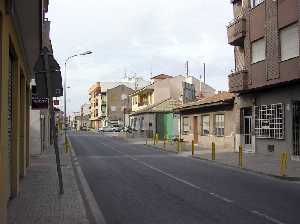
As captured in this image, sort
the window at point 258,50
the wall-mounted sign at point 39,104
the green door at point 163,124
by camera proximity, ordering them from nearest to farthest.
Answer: the wall-mounted sign at point 39,104 < the window at point 258,50 < the green door at point 163,124

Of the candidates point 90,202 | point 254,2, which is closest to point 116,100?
point 254,2

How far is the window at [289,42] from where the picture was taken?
953 inches

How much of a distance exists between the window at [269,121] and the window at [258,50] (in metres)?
2.69

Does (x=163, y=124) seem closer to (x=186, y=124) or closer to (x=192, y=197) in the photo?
(x=186, y=124)

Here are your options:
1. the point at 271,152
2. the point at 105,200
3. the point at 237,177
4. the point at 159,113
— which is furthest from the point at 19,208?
the point at 159,113

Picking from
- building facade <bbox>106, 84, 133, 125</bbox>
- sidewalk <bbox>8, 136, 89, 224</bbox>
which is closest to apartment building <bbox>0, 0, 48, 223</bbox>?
sidewalk <bbox>8, 136, 89, 224</bbox>

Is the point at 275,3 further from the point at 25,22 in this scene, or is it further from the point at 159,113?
the point at 159,113

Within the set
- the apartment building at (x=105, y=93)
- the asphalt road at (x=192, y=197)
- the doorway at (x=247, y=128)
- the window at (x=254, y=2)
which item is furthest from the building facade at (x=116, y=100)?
the asphalt road at (x=192, y=197)

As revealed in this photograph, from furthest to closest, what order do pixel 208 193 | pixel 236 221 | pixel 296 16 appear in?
pixel 296 16 → pixel 208 193 → pixel 236 221

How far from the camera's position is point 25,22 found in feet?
34.8

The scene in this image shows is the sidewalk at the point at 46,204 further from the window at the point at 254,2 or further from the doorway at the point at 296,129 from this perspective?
the window at the point at 254,2

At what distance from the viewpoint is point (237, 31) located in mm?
31141

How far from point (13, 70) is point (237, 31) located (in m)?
20.8

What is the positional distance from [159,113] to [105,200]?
4867cm
